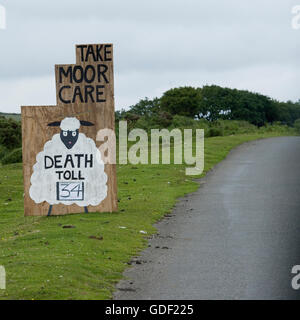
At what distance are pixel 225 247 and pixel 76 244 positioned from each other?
8.80 ft

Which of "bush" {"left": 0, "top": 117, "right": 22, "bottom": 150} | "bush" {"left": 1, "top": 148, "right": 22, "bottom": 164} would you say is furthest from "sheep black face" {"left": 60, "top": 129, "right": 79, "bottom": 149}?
"bush" {"left": 0, "top": 117, "right": 22, "bottom": 150}

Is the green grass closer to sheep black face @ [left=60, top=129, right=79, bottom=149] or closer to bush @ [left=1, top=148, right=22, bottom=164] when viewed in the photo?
sheep black face @ [left=60, top=129, right=79, bottom=149]

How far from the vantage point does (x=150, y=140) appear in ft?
127

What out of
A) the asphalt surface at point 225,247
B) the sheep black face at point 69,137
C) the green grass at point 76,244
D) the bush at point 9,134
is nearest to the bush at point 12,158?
the bush at point 9,134

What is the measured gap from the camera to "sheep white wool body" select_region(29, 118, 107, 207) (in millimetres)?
14953

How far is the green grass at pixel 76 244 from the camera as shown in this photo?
8.93 m

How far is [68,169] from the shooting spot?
1498 centimetres

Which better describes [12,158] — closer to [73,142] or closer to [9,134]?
[9,134]

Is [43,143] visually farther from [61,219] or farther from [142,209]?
[142,209]

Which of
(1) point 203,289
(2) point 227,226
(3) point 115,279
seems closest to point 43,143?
(2) point 227,226

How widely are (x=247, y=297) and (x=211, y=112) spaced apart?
58.4m

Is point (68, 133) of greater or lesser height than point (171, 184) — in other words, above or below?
above

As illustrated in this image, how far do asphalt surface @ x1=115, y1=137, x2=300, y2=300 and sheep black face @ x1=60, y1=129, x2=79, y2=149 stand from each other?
281cm

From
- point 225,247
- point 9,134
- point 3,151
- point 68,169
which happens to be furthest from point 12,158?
point 225,247
